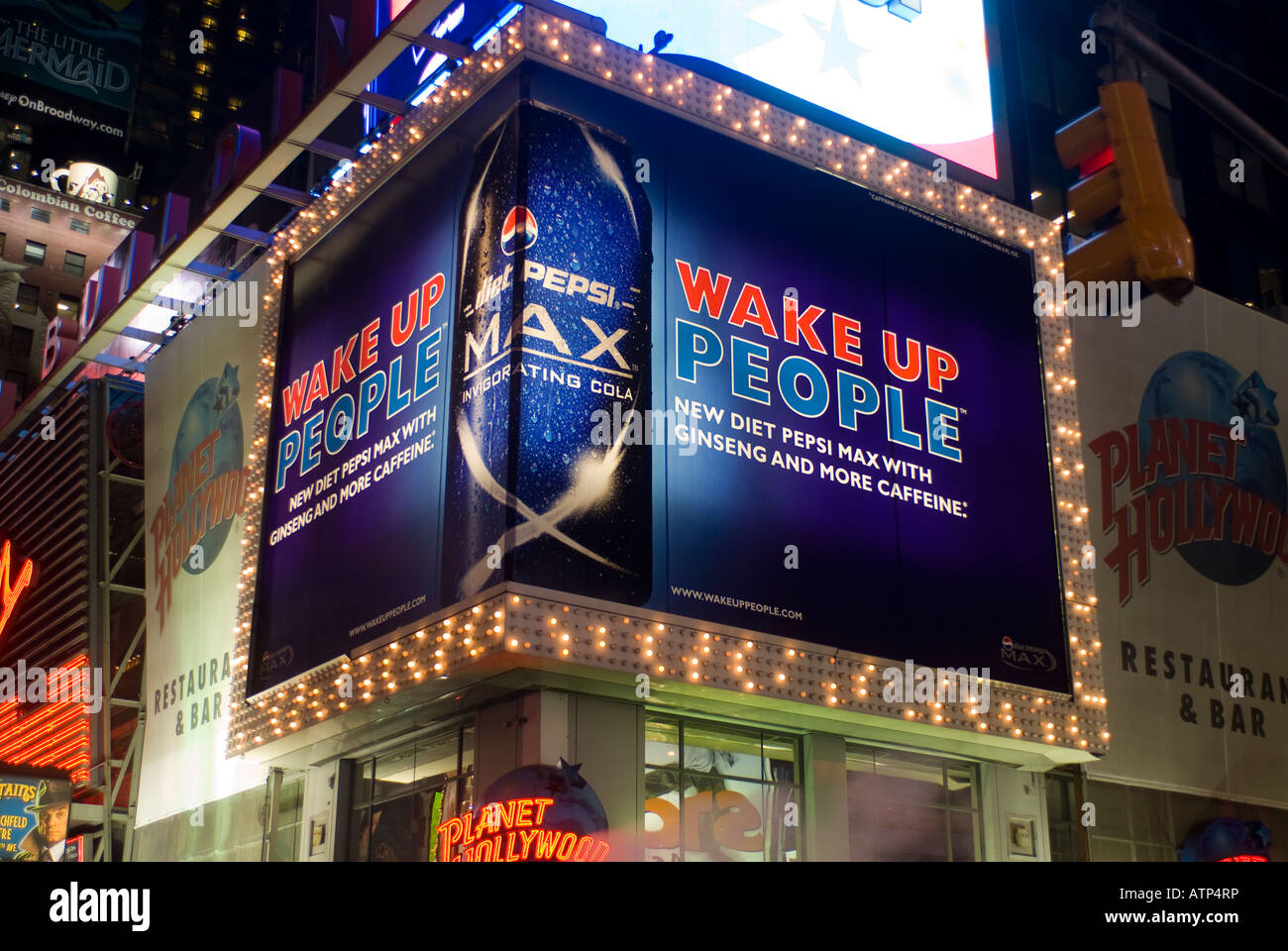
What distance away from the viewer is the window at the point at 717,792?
12.8 m

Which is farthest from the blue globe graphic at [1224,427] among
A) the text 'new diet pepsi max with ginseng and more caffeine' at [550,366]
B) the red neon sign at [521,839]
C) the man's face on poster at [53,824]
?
the man's face on poster at [53,824]

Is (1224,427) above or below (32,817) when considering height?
Result: above

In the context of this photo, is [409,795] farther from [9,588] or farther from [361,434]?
[9,588]

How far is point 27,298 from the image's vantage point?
3258 inches

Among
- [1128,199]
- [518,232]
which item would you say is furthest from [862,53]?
[1128,199]

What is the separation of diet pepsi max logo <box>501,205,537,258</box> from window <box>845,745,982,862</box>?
625 centimetres

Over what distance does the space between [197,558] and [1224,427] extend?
1549 centimetres

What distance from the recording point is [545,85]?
13547mm

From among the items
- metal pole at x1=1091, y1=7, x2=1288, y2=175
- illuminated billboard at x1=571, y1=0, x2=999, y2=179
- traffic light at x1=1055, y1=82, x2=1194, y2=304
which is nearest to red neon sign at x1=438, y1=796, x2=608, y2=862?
traffic light at x1=1055, y1=82, x2=1194, y2=304

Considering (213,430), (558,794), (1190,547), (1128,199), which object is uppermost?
(213,430)

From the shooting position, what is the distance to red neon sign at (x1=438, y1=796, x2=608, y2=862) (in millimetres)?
10977

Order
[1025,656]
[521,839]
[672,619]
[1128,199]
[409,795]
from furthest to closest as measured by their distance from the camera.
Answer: [1025,656] < [409,795] < [672,619] < [521,839] < [1128,199]

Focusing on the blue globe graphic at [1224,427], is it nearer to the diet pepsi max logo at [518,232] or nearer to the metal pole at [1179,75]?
the diet pepsi max logo at [518,232]

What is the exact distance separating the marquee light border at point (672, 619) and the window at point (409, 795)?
3.34ft
